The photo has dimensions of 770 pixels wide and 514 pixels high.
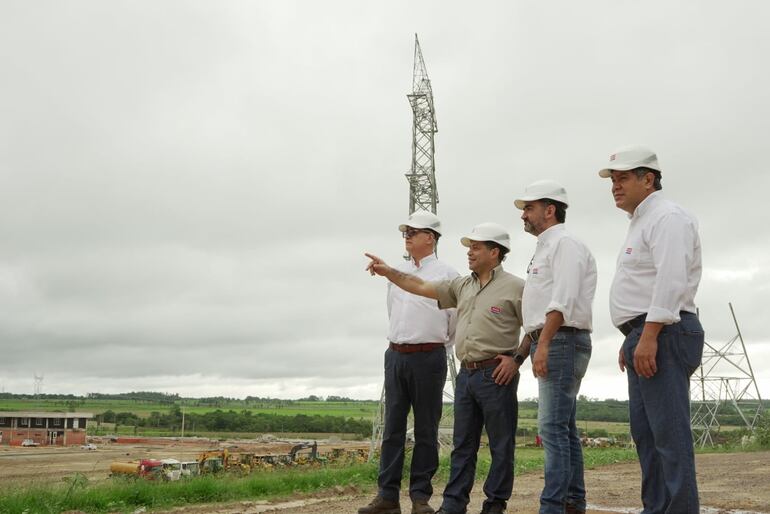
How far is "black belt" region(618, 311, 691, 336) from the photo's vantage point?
3.93 m

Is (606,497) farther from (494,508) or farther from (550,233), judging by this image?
(550,233)

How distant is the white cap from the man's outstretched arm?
5.70ft

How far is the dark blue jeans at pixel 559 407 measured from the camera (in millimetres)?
4398

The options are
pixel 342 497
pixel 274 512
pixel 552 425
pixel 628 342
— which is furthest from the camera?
pixel 342 497

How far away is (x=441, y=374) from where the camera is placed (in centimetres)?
553

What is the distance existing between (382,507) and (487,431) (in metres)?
1.08

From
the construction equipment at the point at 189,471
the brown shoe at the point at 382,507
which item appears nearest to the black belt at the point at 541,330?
the brown shoe at the point at 382,507

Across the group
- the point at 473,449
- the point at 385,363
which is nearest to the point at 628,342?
the point at 473,449

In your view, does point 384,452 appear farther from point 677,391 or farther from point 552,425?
point 677,391

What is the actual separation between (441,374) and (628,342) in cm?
184

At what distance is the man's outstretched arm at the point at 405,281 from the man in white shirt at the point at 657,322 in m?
1.59

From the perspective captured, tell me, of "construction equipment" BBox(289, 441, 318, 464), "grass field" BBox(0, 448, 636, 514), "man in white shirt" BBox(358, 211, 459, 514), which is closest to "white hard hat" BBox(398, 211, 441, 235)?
"man in white shirt" BBox(358, 211, 459, 514)

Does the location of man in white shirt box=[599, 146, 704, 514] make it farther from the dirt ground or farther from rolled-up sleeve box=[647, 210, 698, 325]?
the dirt ground

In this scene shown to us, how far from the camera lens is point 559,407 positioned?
4.47m
